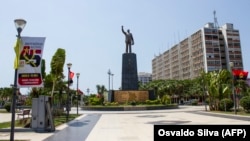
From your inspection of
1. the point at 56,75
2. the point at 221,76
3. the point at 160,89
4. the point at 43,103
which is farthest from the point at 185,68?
the point at 43,103

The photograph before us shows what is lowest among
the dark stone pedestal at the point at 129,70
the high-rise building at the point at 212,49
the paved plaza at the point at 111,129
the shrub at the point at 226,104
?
the paved plaza at the point at 111,129

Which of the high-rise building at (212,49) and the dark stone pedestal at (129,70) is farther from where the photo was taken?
the high-rise building at (212,49)

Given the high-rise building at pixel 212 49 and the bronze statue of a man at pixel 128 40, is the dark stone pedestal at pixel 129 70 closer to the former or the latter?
the bronze statue of a man at pixel 128 40

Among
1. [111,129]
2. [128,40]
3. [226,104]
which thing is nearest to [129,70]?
[128,40]

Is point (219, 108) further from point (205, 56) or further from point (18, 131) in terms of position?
point (205, 56)

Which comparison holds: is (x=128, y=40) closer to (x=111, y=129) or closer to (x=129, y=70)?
(x=129, y=70)

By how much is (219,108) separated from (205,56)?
75397mm

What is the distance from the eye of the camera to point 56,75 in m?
25.0

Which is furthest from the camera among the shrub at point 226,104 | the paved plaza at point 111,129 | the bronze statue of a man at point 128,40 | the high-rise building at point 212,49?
the high-rise building at point 212,49

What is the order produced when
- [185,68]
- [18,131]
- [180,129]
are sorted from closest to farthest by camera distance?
[180,129], [18,131], [185,68]

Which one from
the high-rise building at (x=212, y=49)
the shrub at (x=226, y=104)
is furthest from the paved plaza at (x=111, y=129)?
the high-rise building at (x=212, y=49)

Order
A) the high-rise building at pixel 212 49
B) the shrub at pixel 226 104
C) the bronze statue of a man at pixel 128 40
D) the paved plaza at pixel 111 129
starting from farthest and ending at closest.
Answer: the high-rise building at pixel 212 49 < the bronze statue of a man at pixel 128 40 < the shrub at pixel 226 104 < the paved plaza at pixel 111 129

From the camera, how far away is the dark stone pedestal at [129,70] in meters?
46.4

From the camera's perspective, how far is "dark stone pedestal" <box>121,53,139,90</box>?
46.4 metres
